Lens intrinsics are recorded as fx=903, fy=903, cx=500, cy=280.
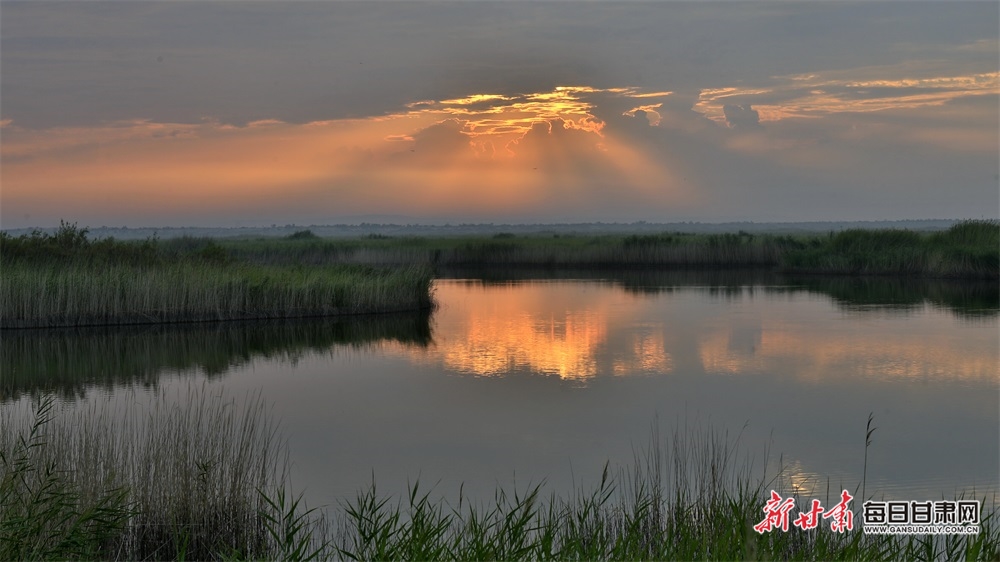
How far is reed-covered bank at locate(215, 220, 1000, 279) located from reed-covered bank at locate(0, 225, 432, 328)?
46.1 ft

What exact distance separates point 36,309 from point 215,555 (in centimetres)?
1219

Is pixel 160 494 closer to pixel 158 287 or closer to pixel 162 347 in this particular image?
pixel 162 347

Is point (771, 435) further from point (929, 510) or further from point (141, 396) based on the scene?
point (141, 396)

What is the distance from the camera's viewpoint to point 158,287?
17.3 m

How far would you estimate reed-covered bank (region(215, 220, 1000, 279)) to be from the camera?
2834 centimetres

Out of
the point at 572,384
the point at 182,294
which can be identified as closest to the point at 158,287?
the point at 182,294

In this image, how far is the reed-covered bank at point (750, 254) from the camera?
93.0ft

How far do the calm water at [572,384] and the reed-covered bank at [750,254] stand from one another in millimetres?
7696

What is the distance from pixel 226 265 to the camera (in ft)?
66.5

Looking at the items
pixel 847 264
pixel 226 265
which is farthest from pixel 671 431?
pixel 847 264

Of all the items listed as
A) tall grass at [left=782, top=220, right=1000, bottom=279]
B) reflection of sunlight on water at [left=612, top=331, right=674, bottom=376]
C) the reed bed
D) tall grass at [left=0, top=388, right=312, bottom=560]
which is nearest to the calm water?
reflection of sunlight on water at [left=612, top=331, right=674, bottom=376]

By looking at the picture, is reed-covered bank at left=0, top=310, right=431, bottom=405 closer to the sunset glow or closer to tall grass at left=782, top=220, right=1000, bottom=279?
the sunset glow

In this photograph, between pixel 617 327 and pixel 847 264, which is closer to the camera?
pixel 617 327

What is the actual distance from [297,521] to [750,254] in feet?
104
